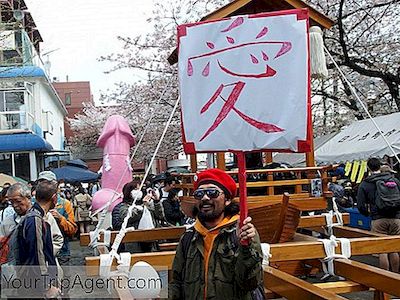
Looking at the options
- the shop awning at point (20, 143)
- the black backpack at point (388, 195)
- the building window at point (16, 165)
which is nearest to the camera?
the black backpack at point (388, 195)

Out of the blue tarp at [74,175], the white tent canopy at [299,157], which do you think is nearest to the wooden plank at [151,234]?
the white tent canopy at [299,157]

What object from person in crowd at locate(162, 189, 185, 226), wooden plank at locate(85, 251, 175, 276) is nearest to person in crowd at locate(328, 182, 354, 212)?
person in crowd at locate(162, 189, 185, 226)

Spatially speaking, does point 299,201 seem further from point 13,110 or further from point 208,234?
point 13,110

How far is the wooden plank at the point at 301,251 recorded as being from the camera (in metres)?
5.00

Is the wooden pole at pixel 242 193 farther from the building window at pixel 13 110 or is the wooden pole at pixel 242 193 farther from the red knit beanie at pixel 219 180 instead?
the building window at pixel 13 110

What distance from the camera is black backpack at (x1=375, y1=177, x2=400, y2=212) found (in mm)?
8086

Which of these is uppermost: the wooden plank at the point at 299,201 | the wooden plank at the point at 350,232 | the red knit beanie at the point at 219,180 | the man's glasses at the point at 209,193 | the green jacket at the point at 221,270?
the red knit beanie at the point at 219,180

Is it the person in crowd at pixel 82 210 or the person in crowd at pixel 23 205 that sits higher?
the person in crowd at pixel 23 205

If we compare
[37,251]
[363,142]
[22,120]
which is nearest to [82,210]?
[363,142]

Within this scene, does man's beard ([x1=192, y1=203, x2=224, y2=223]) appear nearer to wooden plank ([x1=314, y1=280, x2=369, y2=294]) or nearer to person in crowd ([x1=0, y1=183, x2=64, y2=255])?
wooden plank ([x1=314, y1=280, x2=369, y2=294])

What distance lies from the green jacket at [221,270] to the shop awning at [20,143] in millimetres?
21620

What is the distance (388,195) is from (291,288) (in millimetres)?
4241

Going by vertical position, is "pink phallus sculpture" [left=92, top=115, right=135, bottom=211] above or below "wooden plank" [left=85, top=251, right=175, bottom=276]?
above

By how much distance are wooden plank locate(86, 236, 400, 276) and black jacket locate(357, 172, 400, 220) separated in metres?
2.81
